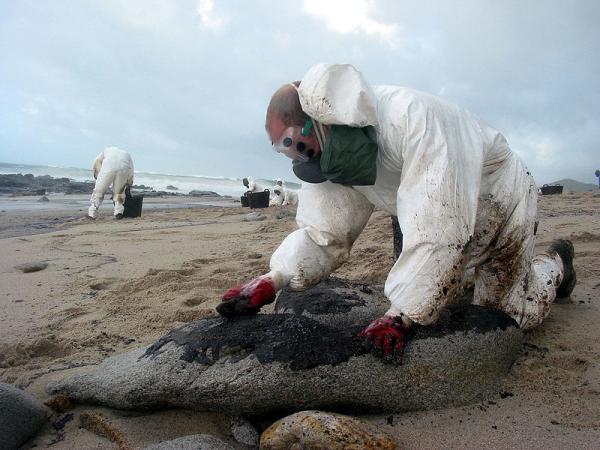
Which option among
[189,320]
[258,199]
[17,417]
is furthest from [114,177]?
[17,417]

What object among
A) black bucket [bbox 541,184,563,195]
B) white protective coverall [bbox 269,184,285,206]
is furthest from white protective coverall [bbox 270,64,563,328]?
white protective coverall [bbox 269,184,285,206]

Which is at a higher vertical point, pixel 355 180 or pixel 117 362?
pixel 355 180

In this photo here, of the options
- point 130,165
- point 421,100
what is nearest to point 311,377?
point 421,100

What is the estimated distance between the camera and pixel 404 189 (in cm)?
204

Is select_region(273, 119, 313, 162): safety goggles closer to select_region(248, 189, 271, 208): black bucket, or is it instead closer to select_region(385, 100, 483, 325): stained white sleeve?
select_region(385, 100, 483, 325): stained white sleeve

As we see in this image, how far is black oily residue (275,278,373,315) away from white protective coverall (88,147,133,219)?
839cm

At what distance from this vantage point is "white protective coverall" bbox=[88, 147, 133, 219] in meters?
10.4

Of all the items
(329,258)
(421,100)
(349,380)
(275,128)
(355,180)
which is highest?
(421,100)

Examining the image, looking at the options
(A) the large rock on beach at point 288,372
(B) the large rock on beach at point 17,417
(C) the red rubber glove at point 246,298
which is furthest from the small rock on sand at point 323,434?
(B) the large rock on beach at point 17,417

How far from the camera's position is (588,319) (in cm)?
286

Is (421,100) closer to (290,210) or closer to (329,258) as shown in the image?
(329,258)

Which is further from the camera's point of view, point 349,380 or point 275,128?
point 275,128

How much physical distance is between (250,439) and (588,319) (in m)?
2.17

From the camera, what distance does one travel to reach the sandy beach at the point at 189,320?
183cm
